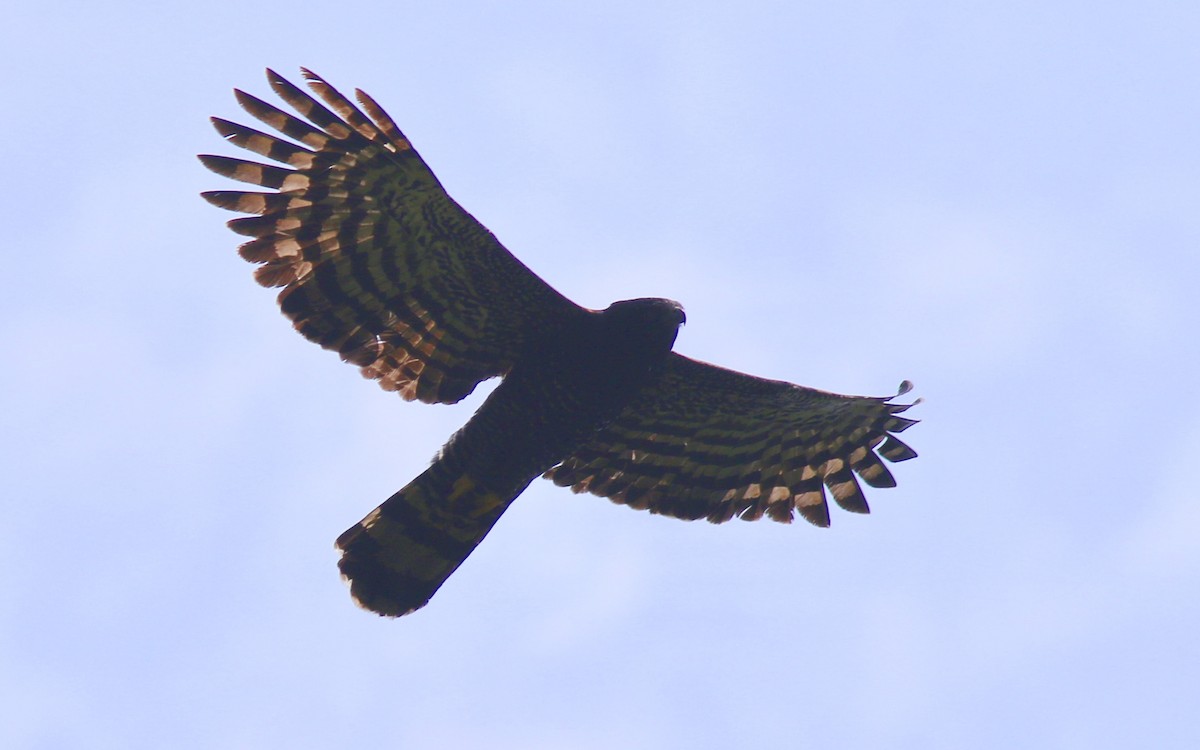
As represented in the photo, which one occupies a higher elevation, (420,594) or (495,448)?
(495,448)

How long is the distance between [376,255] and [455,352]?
987mm

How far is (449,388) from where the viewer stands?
1207 centimetres

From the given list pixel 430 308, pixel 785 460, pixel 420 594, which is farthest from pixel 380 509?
pixel 785 460

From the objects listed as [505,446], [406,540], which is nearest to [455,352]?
[505,446]

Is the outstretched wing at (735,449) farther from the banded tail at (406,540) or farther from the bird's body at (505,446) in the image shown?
the banded tail at (406,540)

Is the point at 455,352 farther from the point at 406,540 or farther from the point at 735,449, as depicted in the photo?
the point at 735,449

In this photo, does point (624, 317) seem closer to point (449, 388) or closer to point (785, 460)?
point (449, 388)

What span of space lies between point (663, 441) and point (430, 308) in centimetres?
223

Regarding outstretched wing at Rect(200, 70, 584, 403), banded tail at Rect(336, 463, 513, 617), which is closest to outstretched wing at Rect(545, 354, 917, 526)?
banded tail at Rect(336, 463, 513, 617)

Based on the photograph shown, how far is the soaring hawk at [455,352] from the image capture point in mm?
11133

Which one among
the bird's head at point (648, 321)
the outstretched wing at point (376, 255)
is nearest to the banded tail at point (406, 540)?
the outstretched wing at point (376, 255)

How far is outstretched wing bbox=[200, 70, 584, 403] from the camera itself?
11.0 metres

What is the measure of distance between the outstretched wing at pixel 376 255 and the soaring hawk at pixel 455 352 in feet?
0.04

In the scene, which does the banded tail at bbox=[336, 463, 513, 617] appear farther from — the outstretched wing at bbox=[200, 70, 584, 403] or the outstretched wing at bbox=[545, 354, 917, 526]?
the outstretched wing at bbox=[545, 354, 917, 526]
